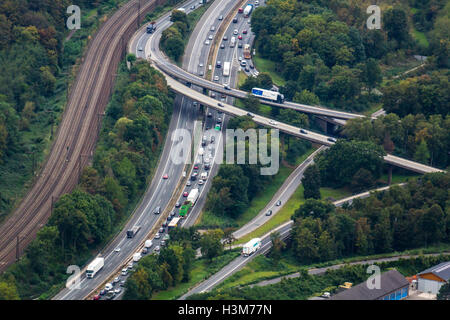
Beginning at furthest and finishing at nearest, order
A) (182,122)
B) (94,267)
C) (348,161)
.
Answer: (182,122), (348,161), (94,267)

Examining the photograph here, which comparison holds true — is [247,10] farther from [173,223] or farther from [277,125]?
[173,223]

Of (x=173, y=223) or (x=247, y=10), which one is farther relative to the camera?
(x=247, y=10)

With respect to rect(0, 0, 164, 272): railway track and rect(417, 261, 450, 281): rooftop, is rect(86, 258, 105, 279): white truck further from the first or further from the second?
rect(417, 261, 450, 281): rooftop

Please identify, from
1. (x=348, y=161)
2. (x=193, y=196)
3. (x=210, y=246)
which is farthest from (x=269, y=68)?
(x=210, y=246)

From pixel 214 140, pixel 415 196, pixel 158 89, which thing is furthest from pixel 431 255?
pixel 158 89

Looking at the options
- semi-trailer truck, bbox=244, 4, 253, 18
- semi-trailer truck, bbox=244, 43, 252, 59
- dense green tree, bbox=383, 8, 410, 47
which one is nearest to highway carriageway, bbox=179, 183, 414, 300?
semi-trailer truck, bbox=244, 43, 252, 59

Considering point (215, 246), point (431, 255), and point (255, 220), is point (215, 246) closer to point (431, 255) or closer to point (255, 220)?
point (255, 220)
